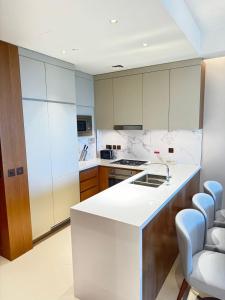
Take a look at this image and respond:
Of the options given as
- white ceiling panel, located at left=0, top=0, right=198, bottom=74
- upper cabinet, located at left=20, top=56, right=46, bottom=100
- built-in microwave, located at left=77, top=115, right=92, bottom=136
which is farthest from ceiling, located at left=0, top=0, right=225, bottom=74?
built-in microwave, located at left=77, top=115, right=92, bottom=136

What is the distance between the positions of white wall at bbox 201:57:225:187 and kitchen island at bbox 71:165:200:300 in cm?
150

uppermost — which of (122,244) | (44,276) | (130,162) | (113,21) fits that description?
(113,21)

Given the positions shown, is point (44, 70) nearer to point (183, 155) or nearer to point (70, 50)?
point (70, 50)

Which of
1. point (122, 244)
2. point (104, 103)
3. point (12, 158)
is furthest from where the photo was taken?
point (104, 103)

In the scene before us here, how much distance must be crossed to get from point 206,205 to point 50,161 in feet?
6.33

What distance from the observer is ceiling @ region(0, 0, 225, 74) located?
4.99 feet

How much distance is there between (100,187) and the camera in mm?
3646

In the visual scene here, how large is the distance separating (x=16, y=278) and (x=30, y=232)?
525 millimetres

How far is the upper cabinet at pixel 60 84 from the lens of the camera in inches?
107

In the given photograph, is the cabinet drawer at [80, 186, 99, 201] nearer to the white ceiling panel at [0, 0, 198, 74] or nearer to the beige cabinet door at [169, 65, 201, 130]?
the beige cabinet door at [169, 65, 201, 130]

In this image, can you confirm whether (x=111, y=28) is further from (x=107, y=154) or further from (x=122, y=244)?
(x=107, y=154)

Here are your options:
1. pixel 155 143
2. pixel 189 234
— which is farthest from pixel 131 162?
pixel 189 234

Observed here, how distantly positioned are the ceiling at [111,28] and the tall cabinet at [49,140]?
273 millimetres

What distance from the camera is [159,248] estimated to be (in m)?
1.81
